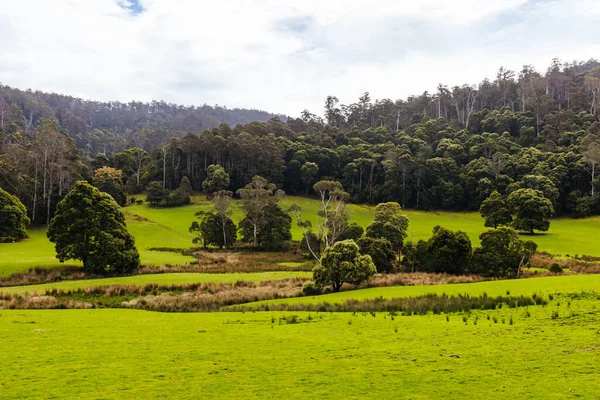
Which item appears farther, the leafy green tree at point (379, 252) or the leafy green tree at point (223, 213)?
the leafy green tree at point (223, 213)

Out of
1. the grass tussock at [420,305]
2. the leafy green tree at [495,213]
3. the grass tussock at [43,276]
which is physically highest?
the leafy green tree at [495,213]

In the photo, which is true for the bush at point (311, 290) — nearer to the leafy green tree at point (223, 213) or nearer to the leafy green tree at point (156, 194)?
the leafy green tree at point (223, 213)

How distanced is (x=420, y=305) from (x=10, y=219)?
5686cm

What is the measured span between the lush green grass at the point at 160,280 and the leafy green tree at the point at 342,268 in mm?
7567

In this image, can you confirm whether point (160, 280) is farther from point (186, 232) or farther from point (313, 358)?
point (186, 232)

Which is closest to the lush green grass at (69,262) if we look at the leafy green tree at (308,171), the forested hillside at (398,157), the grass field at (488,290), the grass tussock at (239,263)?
the grass tussock at (239,263)

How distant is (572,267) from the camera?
38938 millimetres

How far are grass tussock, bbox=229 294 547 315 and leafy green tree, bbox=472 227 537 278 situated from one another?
50.8 feet

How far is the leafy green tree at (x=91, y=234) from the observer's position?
38438 millimetres

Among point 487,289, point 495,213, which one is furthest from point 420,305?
point 495,213

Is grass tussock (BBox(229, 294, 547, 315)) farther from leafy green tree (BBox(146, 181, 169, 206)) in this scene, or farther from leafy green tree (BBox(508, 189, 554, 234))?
leafy green tree (BBox(146, 181, 169, 206))

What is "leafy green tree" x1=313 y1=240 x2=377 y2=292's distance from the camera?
3034 cm

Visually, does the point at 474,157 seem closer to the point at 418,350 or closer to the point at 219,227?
the point at 219,227

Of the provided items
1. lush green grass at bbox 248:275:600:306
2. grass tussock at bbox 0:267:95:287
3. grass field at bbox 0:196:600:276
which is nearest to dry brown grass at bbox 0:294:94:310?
grass tussock at bbox 0:267:95:287
